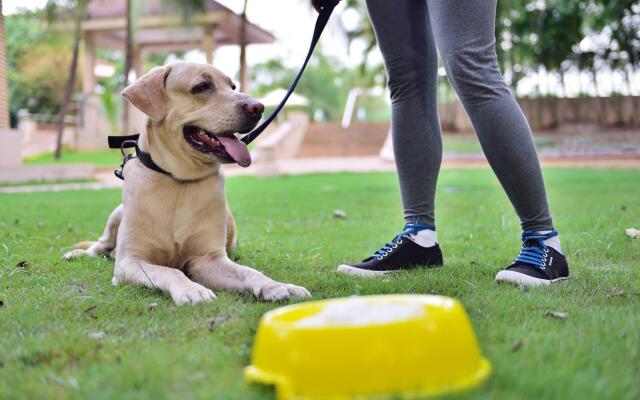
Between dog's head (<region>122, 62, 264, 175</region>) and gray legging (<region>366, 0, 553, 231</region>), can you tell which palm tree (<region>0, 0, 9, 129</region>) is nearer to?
dog's head (<region>122, 62, 264, 175</region>)

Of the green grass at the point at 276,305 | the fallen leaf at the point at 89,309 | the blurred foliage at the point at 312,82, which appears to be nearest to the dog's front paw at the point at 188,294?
the green grass at the point at 276,305

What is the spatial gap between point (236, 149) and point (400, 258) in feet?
3.17

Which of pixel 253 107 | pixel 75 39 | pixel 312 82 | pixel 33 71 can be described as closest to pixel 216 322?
pixel 253 107

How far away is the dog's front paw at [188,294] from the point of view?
257 centimetres

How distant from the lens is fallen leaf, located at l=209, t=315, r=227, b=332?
2168mm

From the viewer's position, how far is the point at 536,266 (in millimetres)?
2826

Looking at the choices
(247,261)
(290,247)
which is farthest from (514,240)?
(247,261)

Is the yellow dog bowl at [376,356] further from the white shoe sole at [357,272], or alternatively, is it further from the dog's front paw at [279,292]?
the white shoe sole at [357,272]

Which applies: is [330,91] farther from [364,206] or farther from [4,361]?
[4,361]

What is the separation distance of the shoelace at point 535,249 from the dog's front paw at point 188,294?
1.35 m

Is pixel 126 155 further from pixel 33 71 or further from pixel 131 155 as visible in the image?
pixel 33 71

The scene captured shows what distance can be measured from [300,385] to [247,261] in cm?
247

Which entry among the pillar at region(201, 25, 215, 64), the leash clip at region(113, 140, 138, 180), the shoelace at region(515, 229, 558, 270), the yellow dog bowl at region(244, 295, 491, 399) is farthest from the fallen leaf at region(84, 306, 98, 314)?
the pillar at region(201, 25, 215, 64)

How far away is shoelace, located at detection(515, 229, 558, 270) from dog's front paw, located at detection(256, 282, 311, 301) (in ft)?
3.22
